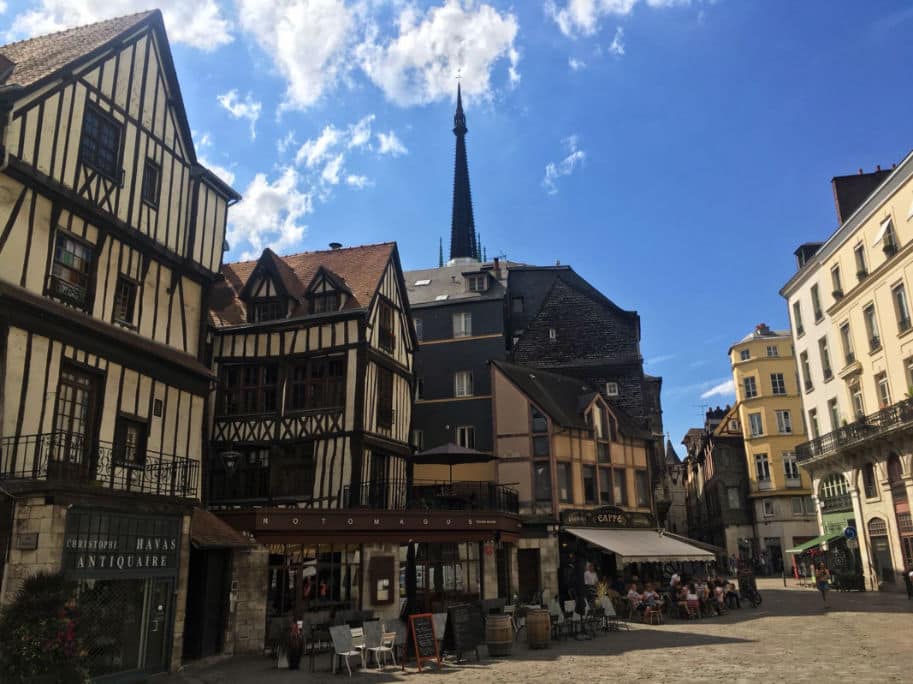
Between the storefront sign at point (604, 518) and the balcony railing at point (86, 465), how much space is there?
1355 centimetres

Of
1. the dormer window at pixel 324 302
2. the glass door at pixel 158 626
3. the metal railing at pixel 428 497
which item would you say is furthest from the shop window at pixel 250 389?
the glass door at pixel 158 626

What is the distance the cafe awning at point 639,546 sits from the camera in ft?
70.7

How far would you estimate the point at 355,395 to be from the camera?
19.4 metres

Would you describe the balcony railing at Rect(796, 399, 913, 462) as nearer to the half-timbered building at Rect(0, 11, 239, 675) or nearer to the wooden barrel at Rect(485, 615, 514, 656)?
the wooden barrel at Rect(485, 615, 514, 656)

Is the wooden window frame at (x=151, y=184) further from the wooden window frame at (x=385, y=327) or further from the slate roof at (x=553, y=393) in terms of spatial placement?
the slate roof at (x=553, y=393)

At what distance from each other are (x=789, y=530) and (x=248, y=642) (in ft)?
112

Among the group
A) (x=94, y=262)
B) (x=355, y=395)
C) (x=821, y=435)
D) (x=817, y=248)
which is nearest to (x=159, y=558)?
(x=94, y=262)

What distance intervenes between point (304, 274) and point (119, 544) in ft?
42.5

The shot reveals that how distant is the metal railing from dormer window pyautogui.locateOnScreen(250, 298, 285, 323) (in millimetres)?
5569

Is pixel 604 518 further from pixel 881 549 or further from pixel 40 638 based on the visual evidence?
pixel 40 638

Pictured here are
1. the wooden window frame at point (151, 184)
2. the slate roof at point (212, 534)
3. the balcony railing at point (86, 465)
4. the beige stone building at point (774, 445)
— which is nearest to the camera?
the balcony railing at point (86, 465)

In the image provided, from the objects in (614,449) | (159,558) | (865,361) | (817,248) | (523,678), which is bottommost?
(523,678)

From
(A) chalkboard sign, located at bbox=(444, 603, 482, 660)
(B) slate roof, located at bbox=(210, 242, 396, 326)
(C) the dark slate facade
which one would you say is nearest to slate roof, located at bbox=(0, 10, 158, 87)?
(B) slate roof, located at bbox=(210, 242, 396, 326)

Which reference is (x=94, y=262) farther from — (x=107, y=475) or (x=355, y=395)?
(x=355, y=395)
